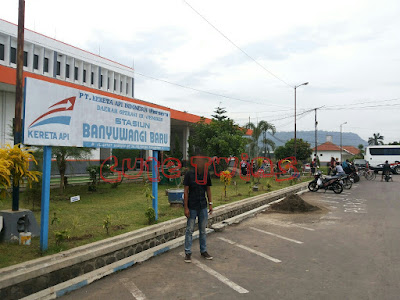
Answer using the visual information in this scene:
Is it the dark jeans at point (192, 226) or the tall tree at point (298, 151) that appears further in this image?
the tall tree at point (298, 151)

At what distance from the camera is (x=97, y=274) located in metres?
4.85

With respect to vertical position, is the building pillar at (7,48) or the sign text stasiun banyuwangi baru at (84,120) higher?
the building pillar at (7,48)

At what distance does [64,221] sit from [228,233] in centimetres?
389

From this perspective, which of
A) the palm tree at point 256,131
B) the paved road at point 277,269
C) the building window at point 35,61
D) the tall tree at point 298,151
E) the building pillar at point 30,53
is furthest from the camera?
the tall tree at point 298,151

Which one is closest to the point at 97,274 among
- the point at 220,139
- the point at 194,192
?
the point at 194,192

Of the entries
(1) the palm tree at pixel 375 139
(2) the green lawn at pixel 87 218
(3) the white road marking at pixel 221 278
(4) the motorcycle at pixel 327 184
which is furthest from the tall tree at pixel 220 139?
(1) the palm tree at pixel 375 139

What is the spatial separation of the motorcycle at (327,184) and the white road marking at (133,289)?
566 inches

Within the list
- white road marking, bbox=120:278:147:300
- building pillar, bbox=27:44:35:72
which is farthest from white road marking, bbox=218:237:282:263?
building pillar, bbox=27:44:35:72

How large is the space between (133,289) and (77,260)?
969 mm

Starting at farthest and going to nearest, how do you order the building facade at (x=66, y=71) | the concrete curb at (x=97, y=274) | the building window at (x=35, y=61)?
the building window at (x=35, y=61) → the building facade at (x=66, y=71) → the concrete curb at (x=97, y=274)

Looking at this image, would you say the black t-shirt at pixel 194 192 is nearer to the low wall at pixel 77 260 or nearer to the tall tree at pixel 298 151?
the low wall at pixel 77 260

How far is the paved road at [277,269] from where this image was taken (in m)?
4.38

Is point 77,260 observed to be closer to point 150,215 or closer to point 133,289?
point 133,289

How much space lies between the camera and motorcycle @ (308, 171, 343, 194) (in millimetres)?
16812
